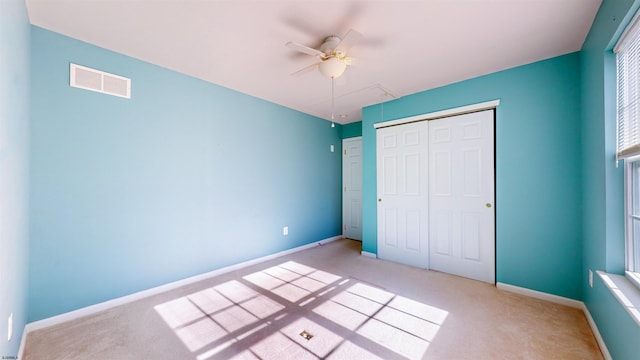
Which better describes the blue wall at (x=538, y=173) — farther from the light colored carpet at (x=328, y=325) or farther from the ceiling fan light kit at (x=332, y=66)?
the ceiling fan light kit at (x=332, y=66)

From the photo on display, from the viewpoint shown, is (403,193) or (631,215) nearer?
(631,215)

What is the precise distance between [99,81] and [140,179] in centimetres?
99

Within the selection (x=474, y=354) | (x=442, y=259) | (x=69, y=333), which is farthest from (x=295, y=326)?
(x=442, y=259)

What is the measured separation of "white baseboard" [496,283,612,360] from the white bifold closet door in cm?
20

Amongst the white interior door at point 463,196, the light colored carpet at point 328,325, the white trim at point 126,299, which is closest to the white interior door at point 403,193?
the white interior door at point 463,196

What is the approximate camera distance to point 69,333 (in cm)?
193

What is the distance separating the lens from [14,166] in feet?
4.91

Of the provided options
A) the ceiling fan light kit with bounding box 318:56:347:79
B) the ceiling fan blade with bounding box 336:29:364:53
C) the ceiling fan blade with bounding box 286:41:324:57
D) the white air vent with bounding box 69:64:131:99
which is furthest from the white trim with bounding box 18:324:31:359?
the ceiling fan blade with bounding box 336:29:364:53

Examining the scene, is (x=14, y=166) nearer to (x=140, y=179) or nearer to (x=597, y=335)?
(x=140, y=179)

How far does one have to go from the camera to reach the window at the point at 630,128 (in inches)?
57.6

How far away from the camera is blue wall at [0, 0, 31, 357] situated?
1.25 m

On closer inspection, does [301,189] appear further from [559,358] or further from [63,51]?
[559,358]

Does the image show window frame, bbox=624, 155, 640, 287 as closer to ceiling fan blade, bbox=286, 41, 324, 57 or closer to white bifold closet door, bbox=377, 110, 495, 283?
white bifold closet door, bbox=377, 110, 495, 283

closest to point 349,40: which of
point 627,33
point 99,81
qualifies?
point 627,33
